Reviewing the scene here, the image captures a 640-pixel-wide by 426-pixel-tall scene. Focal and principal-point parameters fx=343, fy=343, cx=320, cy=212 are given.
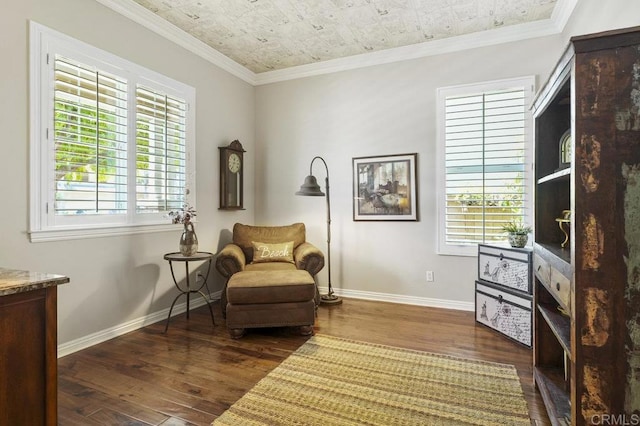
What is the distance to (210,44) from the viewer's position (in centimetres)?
382

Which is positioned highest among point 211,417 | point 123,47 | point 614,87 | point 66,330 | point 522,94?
point 123,47

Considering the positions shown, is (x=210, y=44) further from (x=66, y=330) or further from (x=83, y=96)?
(x=66, y=330)

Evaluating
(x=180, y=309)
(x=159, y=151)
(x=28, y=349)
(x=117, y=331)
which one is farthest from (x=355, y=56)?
(x=28, y=349)

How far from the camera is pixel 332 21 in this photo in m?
3.34

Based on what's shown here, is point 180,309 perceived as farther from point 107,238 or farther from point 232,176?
point 232,176

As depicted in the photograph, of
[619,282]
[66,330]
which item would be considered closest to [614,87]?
[619,282]

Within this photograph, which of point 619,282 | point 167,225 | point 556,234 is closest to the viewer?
point 619,282

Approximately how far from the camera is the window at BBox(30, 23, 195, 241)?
247cm

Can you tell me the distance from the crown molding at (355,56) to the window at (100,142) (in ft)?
1.52

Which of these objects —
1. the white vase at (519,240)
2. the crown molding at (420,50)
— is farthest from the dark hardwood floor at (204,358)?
the crown molding at (420,50)

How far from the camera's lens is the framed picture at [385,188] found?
12.9 ft

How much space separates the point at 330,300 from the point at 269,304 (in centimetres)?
118

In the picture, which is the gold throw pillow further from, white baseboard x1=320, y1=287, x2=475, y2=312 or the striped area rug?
the striped area rug

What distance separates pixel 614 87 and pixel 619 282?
672 mm
